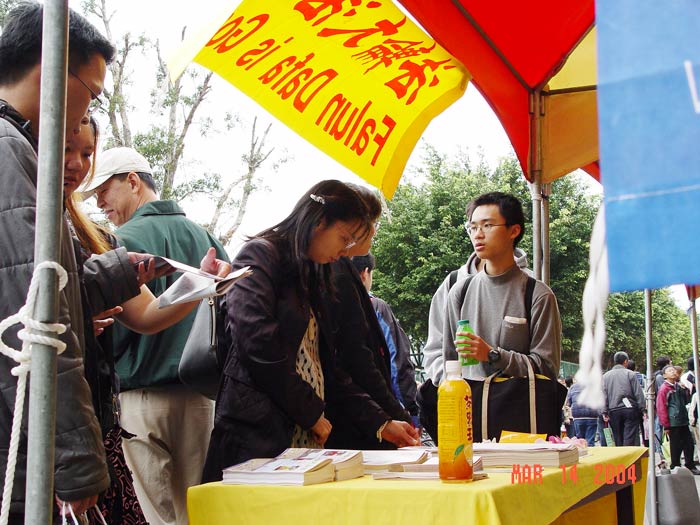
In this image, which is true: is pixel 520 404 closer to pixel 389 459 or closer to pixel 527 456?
pixel 527 456

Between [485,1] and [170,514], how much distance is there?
2849 mm

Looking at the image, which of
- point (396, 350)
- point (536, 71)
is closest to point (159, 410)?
point (396, 350)

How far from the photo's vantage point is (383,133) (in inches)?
149

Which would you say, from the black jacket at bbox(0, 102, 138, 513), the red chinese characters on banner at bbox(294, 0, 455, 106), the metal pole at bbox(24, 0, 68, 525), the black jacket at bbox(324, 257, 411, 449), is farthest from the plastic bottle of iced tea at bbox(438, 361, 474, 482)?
the red chinese characters on banner at bbox(294, 0, 455, 106)

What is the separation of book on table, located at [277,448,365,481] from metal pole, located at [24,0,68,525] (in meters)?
0.90

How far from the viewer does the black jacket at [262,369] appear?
8.13 ft

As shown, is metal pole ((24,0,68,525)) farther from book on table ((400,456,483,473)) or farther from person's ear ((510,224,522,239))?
person's ear ((510,224,522,239))

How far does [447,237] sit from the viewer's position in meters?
27.7

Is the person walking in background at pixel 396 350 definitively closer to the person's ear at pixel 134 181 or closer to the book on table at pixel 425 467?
the person's ear at pixel 134 181

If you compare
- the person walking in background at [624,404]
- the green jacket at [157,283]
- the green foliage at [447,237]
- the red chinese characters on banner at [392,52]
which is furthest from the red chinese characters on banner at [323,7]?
the green foliage at [447,237]

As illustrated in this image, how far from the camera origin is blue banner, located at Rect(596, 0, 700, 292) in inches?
38.4

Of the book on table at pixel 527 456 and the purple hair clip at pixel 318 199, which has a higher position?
the purple hair clip at pixel 318 199

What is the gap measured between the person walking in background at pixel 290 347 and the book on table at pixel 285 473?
43 centimetres

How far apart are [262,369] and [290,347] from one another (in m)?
0.18
